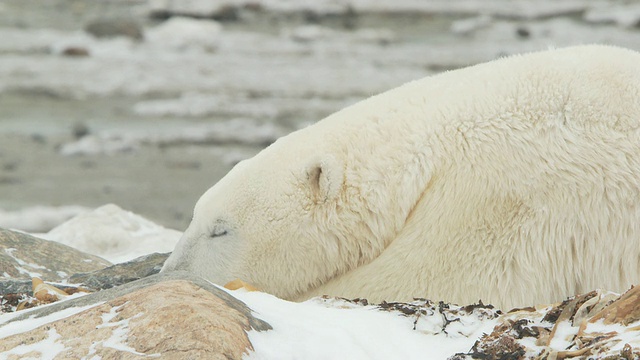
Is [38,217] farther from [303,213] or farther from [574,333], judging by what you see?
[574,333]

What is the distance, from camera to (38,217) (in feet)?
29.3

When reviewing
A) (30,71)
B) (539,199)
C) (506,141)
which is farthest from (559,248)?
(30,71)

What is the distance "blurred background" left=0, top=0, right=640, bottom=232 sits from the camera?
10.1m

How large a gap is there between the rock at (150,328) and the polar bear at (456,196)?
1086 mm

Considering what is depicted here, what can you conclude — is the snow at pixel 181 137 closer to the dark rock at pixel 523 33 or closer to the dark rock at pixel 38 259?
the dark rock at pixel 523 33

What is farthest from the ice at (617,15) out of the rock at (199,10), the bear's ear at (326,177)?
the bear's ear at (326,177)

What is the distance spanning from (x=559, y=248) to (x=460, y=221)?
382 mm

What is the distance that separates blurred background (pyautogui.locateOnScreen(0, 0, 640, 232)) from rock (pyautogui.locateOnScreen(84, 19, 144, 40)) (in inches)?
0.9

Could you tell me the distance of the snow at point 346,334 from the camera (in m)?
2.67

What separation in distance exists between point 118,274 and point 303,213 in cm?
90

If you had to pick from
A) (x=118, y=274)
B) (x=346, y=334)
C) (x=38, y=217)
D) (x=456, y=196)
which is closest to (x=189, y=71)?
(x=38, y=217)

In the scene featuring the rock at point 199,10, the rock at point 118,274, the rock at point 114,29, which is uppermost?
the rock at point 199,10

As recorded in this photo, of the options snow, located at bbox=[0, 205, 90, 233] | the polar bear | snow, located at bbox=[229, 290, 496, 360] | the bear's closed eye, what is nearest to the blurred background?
snow, located at bbox=[0, 205, 90, 233]

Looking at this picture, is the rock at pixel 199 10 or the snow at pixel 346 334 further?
the rock at pixel 199 10
